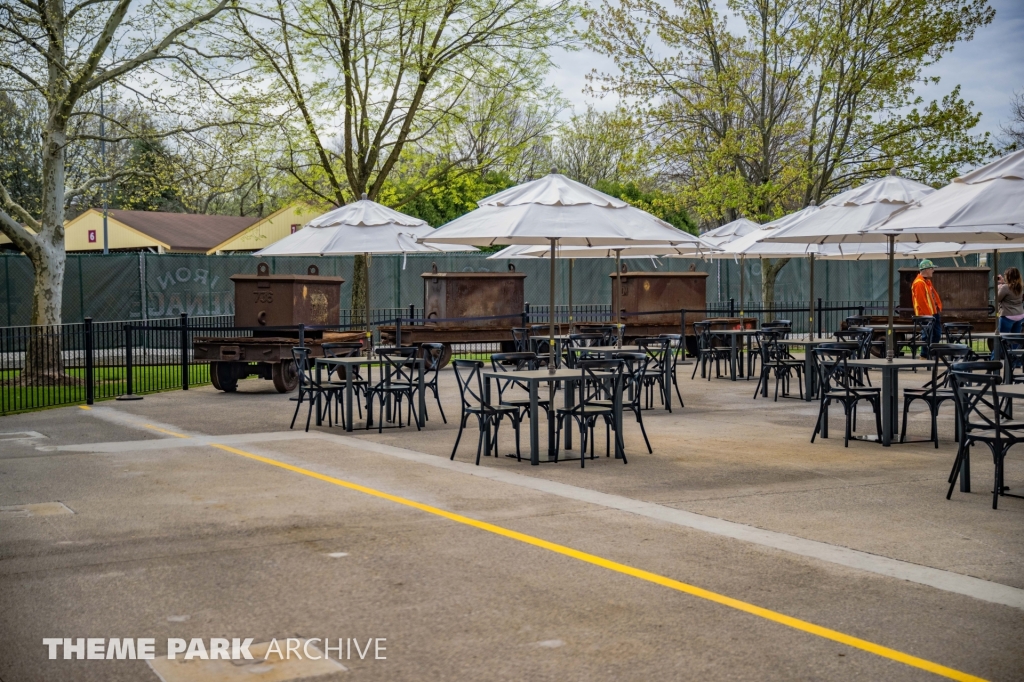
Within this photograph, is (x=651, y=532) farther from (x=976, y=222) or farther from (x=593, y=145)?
(x=593, y=145)

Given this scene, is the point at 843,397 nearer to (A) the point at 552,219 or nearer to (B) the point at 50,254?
(A) the point at 552,219

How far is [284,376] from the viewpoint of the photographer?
18.3m

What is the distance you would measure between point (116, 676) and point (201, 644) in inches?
19.0

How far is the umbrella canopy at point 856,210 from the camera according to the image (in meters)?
13.2

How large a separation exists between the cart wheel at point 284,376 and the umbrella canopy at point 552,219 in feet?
22.1

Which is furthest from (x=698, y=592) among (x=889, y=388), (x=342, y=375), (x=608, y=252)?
(x=342, y=375)

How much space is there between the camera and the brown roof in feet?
172

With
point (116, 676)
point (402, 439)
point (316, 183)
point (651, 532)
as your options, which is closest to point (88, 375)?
A: point (402, 439)

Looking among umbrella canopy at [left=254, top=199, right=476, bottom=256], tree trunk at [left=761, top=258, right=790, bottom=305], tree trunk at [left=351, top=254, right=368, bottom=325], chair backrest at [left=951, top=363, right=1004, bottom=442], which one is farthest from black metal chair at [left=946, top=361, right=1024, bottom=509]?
tree trunk at [left=761, top=258, right=790, bottom=305]

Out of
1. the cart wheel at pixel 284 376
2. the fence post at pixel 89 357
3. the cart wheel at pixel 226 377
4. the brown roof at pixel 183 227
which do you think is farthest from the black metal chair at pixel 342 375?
the brown roof at pixel 183 227

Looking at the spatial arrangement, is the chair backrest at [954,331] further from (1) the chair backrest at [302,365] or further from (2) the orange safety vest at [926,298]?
(1) the chair backrest at [302,365]

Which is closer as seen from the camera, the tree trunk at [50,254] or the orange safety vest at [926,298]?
the tree trunk at [50,254]

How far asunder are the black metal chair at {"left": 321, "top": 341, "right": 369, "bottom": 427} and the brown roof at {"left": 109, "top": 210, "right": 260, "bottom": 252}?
33.3 m

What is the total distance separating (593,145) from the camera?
57.3m
